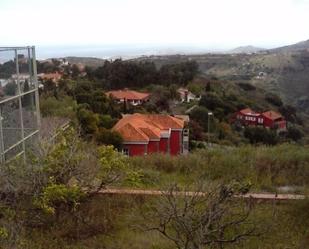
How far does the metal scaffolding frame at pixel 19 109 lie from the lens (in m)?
6.21

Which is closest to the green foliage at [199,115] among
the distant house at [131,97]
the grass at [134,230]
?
the distant house at [131,97]

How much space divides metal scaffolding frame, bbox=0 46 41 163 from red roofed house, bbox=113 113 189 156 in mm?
9411

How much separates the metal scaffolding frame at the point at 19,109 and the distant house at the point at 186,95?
97.1 feet

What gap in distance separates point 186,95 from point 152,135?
1904cm

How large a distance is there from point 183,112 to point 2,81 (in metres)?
27.1

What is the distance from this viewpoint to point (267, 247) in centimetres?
482

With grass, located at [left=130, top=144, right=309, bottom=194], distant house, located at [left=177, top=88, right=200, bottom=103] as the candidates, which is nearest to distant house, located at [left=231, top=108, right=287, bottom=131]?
distant house, located at [left=177, top=88, right=200, bottom=103]

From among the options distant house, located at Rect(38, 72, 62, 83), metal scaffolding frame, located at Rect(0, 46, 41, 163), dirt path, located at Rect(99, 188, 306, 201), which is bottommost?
distant house, located at Rect(38, 72, 62, 83)

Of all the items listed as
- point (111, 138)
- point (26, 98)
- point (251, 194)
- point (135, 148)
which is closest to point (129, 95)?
point (135, 148)

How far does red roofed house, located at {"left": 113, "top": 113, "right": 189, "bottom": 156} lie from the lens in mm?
18297

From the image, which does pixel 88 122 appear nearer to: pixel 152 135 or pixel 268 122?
pixel 152 135

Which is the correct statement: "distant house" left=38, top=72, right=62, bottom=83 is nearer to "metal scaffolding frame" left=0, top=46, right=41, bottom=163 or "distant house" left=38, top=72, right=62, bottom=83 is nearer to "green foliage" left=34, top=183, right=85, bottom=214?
"metal scaffolding frame" left=0, top=46, right=41, bottom=163

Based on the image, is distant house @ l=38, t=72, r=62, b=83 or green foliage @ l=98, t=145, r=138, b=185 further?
distant house @ l=38, t=72, r=62, b=83

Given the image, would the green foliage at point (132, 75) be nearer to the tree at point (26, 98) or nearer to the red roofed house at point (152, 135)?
the red roofed house at point (152, 135)
